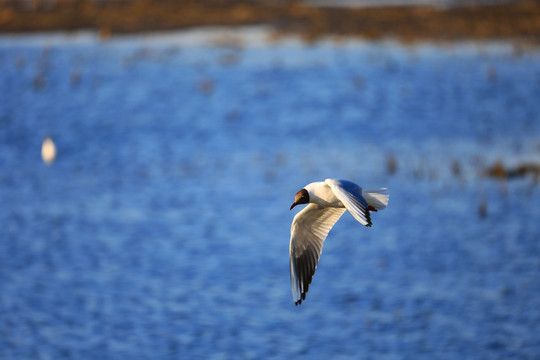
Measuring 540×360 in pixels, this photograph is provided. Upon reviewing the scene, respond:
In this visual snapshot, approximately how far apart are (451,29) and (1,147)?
53.5 ft

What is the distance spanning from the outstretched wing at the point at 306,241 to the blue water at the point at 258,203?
7.63ft

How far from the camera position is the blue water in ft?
34.8

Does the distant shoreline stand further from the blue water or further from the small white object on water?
the small white object on water

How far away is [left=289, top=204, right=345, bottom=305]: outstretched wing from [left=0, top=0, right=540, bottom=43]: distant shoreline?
62.1 ft

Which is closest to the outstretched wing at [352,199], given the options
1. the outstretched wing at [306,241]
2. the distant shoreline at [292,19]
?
the outstretched wing at [306,241]

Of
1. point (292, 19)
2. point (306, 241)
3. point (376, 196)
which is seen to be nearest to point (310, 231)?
point (306, 241)

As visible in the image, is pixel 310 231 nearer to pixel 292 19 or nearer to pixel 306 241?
pixel 306 241

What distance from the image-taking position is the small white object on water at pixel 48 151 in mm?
16672

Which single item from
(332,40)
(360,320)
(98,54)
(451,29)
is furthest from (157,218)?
(451,29)

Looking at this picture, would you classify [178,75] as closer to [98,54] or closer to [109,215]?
[98,54]

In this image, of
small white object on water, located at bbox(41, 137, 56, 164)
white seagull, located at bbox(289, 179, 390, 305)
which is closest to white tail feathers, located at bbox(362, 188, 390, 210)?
white seagull, located at bbox(289, 179, 390, 305)

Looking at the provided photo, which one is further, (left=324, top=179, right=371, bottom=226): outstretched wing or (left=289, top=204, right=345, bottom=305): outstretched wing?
(left=289, top=204, right=345, bottom=305): outstretched wing

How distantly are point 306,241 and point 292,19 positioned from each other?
73.9ft

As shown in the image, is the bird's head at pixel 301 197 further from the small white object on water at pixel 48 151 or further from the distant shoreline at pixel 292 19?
the distant shoreline at pixel 292 19
